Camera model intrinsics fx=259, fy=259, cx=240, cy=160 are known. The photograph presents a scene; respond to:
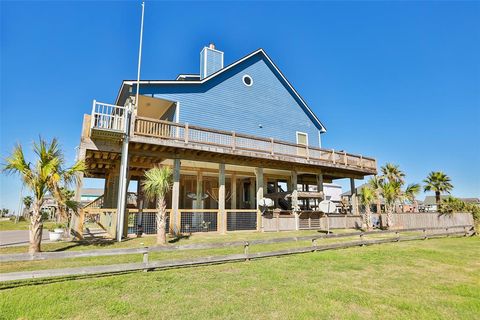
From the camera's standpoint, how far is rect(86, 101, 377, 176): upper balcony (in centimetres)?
1098

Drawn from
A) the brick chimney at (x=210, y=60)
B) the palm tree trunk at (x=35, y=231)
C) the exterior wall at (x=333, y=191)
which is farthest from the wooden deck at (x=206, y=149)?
the exterior wall at (x=333, y=191)

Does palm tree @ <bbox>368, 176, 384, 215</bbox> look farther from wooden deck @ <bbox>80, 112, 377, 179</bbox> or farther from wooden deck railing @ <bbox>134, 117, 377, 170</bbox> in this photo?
A: wooden deck railing @ <bbox>134, 117, 377, 170</bbox>

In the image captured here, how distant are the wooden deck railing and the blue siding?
2575mm

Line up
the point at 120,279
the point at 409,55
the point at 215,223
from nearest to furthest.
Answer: the point at 120,279, the point at 215,223, the point at 409,55

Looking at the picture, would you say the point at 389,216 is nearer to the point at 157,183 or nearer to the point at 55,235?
the point at 157,183

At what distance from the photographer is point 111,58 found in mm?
19344

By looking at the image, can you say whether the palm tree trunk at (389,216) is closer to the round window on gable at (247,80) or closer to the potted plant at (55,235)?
the round window on gable at (247,80)

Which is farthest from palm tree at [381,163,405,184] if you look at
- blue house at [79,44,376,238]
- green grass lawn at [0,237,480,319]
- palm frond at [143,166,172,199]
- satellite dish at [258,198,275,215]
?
palm frond at [143,166,172,199]

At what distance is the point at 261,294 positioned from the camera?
4.76 metres

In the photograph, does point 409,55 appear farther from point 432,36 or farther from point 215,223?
point 215,223

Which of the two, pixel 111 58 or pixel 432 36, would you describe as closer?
pixel 432 36

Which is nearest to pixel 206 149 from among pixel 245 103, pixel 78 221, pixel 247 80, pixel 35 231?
pixel 78 221

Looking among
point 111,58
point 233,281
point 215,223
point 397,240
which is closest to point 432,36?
point 397,240

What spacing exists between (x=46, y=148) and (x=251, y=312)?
813 cm
